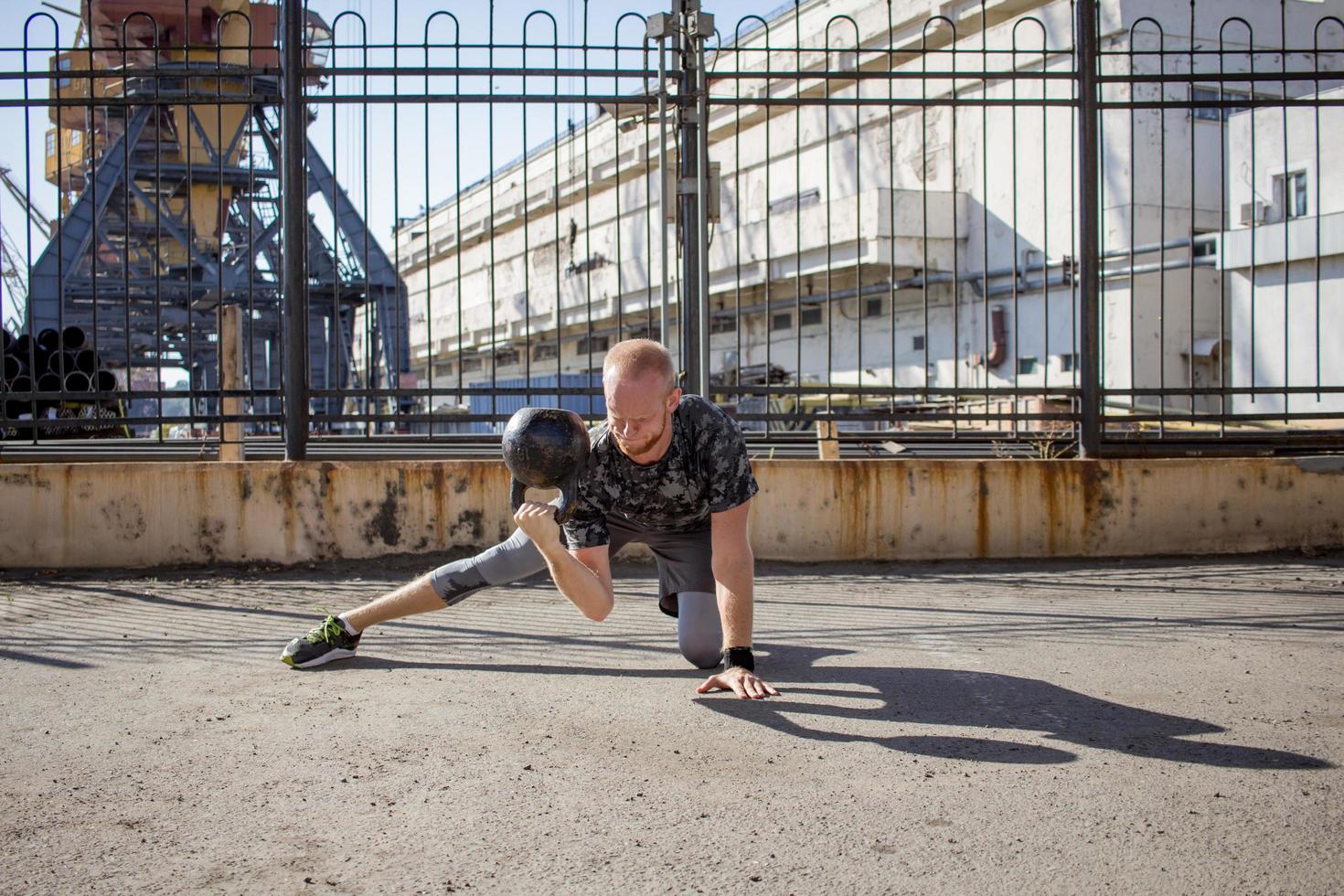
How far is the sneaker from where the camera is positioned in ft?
13.2

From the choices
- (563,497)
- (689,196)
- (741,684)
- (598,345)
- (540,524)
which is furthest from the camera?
(598,345)

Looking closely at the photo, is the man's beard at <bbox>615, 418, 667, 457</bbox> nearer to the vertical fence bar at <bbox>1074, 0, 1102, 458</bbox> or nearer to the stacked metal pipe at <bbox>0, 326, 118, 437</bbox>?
the stacked metal pipe at <bbox>0, 326, 118, 437</bbox>

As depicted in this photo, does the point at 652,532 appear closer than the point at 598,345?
Yes

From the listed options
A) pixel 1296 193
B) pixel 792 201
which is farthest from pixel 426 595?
pixel 792 201

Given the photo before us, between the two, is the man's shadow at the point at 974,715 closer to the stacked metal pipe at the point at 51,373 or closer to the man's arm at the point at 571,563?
the man's arm at the point at 571,563

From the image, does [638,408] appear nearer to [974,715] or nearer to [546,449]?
[546,449]

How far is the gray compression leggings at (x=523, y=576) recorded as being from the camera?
12.6 ft

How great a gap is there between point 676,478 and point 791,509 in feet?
9.91

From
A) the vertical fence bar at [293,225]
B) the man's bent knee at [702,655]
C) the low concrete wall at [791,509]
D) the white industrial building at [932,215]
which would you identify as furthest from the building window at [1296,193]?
the man's bent knee at [702,655]

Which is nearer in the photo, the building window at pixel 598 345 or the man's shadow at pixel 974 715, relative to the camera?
the man's shadow at pixel 974 715

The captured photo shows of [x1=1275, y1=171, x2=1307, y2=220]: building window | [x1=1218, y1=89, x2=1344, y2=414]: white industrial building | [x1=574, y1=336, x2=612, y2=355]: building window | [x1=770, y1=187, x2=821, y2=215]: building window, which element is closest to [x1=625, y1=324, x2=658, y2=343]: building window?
[x1=1218, y1=89, x2=1344, y2=414]: white industrial building

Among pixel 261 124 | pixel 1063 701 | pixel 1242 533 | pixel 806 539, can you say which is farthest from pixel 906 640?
pixel 261 124

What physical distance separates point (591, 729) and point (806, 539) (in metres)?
3.56

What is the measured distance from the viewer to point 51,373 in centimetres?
676
